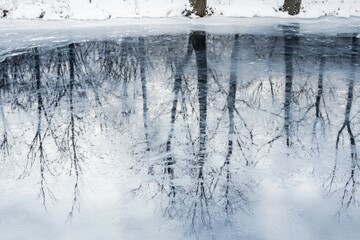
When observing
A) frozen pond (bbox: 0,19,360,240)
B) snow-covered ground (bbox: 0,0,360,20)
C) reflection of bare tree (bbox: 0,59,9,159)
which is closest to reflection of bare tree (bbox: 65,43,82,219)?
frozen pond (bbox: 0,19,360,240)

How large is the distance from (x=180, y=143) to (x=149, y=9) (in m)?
15.3

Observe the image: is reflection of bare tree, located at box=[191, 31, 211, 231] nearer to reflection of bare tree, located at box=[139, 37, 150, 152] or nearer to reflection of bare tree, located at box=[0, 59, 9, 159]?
reflection of bare tree, located at box=[139, 37, 150, 152]

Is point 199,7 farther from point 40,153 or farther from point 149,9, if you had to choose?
point 40,153

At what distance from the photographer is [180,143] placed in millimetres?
8617

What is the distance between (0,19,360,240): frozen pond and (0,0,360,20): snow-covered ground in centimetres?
697

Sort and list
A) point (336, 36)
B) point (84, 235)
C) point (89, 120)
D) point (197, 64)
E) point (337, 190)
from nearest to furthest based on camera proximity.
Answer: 1. point (84, 235)
2. point (337, 190)
3. point (89, 120)
4. point (197, 64)
5. point (336, 36)

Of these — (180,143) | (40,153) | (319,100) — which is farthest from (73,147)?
(319,100)

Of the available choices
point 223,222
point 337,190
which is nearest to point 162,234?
point 223,222

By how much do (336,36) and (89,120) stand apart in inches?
449

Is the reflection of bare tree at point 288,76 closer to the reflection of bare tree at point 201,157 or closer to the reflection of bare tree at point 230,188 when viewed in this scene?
the reflection of bare tree at point 230,188

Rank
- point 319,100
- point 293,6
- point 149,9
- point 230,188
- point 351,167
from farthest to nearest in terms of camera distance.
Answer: point 149,9 < point 293,6 < point 319,100 < point 351,167 < point 230,188

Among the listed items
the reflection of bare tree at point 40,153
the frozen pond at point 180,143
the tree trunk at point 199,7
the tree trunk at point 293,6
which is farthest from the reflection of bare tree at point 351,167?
the tree trunk at point 199,7

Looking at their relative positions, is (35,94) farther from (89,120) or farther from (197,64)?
(197,64)

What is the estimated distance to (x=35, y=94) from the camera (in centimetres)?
1159
